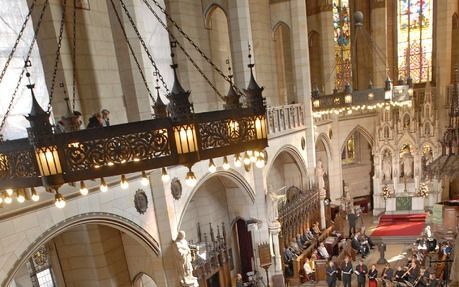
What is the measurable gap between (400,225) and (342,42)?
34.9 ft

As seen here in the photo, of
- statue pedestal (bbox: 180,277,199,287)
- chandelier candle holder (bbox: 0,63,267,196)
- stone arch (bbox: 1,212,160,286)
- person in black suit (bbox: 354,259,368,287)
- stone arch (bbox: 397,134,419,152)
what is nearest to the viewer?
chandelier candle holder (bbox: 0,63,267,196)

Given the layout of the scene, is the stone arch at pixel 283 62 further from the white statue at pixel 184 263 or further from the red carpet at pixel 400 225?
the white statue at pixel 184 263

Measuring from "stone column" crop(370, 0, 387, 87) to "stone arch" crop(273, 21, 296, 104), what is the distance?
492 centimetres

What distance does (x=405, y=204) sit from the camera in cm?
1833

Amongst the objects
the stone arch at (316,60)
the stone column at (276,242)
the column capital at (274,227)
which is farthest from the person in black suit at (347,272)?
the stone arch at (316,60)

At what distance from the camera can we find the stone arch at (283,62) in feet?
63.7

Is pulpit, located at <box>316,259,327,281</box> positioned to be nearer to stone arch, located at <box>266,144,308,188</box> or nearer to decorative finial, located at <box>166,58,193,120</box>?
stone arch, located at <box>266,144,308,188</box>

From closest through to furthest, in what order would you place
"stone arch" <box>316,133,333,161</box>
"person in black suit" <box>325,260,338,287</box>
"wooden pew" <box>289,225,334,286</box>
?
"person in black suit" <box>325,260,338,287</box> < "wooden pew" <box>289,225,334,286</box> < "stone arch" <box>316,133,333,161</box>

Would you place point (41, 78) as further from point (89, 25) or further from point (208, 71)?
point (208, 71)

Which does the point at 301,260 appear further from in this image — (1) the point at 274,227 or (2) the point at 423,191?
(2) the point at 423,191

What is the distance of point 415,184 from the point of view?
18.4 meters

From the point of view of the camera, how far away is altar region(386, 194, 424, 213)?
18.1 m

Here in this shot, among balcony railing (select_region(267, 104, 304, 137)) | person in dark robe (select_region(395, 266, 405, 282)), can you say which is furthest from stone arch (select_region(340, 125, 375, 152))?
person in dark robe (select_region(395, 266, 405, 282))

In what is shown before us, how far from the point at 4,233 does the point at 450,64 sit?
Answer: 68.1 feet
